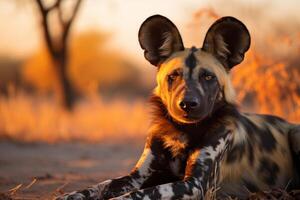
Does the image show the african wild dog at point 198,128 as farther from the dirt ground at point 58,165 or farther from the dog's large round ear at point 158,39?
the dirt ground at point 58,165

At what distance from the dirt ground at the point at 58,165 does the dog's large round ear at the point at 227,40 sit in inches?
51.5

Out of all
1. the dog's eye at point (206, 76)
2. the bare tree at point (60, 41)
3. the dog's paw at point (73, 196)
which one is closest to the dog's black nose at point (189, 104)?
the dog's eye at point (206, 76)

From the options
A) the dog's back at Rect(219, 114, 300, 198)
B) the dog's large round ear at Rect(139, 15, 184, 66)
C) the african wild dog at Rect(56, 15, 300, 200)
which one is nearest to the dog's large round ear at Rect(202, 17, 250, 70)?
the african wild dog at Rect(56, 15, 300, 200)

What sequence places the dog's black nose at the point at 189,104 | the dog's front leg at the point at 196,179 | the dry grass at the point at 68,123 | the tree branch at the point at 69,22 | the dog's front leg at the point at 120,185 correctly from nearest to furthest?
1. the dog's front leg at the point at 196,179
2. the dog's black nose at the point at 189,104
3. the dog's front leg at the point at 120,185
4. the dry grass at the point at 68,123
5. the tree branch at the point at 69,22

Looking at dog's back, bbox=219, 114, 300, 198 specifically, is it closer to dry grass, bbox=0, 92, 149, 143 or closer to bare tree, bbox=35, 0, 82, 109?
dry grass, bbox=0, 92, 149, 143

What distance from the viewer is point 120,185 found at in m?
3.78

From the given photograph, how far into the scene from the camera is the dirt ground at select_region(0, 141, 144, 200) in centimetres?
463

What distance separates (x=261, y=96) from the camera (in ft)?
23.0

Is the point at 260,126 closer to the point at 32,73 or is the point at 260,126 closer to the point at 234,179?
the point at 234,179

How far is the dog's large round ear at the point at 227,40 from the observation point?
12.7ft

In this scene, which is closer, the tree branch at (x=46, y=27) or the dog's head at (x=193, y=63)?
the dog's head at (x=193, y=63)

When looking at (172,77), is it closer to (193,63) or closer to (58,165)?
(193,63)

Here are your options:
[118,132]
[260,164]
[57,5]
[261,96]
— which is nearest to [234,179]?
[260,164]

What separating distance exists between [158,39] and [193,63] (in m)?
0.39
